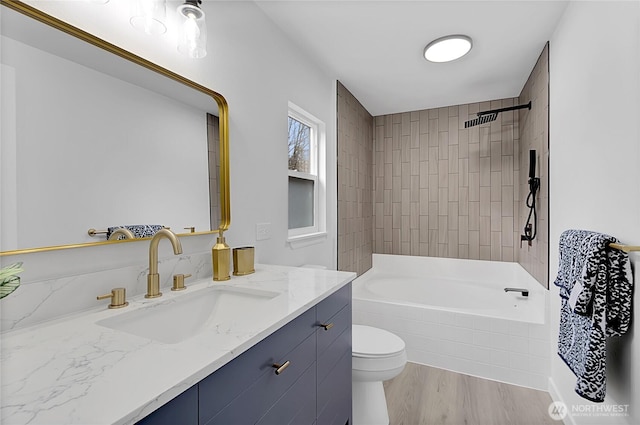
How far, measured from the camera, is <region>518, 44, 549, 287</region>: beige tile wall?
219cm

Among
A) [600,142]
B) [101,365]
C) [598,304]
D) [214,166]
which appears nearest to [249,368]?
[101,365]

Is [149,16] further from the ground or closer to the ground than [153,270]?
further from the ground

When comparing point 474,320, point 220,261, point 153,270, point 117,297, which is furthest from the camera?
point 474,320

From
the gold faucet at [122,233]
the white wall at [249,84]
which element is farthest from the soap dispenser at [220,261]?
the gold faucet at [122,233]

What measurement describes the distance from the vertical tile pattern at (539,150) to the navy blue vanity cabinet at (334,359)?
1.65 metres

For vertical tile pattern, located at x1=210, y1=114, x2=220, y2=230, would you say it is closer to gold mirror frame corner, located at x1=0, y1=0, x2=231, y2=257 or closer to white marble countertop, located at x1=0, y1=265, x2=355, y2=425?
gold mirror frame corner, located at x1=0, y1=0, x2=231, y2=257

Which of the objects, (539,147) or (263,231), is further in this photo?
(539,147)

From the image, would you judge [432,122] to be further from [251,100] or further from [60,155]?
[60,155]

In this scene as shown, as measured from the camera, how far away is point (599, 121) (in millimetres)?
1386

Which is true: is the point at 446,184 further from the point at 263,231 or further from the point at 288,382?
the point at 288,382

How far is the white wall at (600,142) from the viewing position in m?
1.12

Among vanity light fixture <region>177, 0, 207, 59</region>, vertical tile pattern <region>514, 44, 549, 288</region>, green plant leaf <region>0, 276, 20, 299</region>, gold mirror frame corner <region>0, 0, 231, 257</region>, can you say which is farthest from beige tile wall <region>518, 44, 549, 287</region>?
green plant leaf <region>0, 276, 20, 299</region>

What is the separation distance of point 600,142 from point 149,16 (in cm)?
193

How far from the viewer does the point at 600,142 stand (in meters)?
1.38
